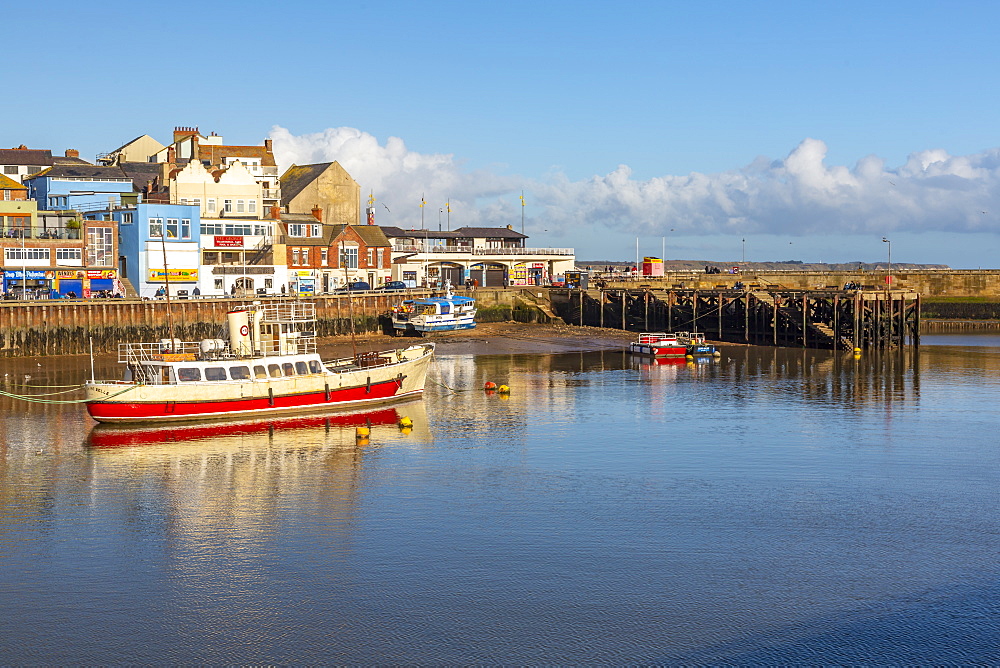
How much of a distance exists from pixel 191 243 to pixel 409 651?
78150 millimetres

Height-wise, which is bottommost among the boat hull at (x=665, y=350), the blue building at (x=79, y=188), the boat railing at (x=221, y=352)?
the boat hull at (x=665, y=350)

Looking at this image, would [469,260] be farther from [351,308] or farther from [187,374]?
[187,374]

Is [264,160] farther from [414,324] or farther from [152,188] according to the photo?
[414,324]

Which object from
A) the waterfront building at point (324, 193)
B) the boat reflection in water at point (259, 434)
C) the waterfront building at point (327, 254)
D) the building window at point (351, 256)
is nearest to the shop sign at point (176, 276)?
the waterfront building at point (327, 254)

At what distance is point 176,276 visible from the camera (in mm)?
93688

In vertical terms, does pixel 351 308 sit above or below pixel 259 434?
above

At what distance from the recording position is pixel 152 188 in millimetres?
111750

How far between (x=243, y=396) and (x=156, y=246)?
158ft

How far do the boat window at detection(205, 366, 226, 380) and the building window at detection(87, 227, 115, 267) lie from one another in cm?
4754

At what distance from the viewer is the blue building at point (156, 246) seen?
305 ft

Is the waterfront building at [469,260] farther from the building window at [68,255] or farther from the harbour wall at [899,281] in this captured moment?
the building window at [68,255]

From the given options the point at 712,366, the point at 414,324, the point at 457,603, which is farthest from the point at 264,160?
the point at 457,603

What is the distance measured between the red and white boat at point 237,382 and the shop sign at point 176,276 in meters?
40.0

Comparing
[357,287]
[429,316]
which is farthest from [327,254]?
[429,316]
